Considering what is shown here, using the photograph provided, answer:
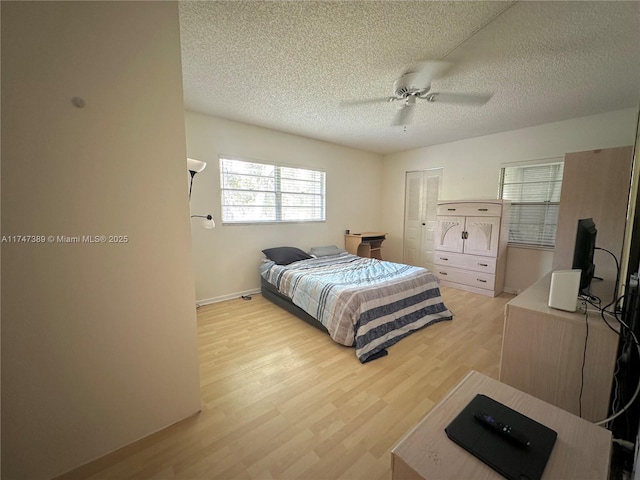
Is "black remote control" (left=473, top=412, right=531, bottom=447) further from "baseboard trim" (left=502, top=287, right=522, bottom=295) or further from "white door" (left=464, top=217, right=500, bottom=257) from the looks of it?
"baseboard trim" (left=502, top=287, right=522, bottom=295)

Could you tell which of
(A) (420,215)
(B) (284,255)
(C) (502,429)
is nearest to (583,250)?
(C) (502,429)

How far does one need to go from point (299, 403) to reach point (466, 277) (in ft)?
11.5

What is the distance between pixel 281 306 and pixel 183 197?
2262 mm

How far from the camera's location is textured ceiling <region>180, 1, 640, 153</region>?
1.54 m

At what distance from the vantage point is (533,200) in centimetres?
367

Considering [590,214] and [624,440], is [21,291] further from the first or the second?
[590,214]

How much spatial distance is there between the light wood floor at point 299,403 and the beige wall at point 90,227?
0.27 meters

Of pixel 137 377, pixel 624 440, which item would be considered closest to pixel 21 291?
pixel 137 377

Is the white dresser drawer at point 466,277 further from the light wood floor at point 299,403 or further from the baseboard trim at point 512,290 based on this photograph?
the light wood floor at point 299,403

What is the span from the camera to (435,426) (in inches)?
35.1

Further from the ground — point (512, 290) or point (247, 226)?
point (247, 226)

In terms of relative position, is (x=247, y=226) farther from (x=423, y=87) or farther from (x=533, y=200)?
(x=533, y=200)

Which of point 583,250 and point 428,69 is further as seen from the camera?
point 428,69

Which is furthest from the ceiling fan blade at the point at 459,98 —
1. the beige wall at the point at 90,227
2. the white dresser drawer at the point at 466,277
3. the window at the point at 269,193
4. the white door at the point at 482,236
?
the white dresser drawer at the point at 466,277
